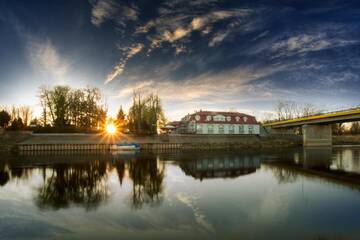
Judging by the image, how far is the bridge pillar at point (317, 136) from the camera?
205 ft

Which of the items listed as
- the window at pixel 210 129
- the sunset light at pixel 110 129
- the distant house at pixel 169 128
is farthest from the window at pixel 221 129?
the sunset light at pixel 110 129

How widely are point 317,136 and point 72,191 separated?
64248 millimetres

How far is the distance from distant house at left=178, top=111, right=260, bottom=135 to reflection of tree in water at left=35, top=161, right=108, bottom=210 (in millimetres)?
49400

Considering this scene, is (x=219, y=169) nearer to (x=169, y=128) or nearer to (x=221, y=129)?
(x=221, y=129)

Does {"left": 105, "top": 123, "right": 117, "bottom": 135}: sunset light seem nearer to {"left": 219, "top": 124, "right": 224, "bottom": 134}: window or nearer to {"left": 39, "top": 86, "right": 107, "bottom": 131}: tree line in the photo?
{"left": 39, "top": 86, "right": 107, "bottom": 131}: tree line

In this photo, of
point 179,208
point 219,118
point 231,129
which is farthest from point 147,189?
point 231,129

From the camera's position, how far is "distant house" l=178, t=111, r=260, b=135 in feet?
231

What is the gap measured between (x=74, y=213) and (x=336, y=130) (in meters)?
107

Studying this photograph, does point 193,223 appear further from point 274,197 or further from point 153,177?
point 153,177

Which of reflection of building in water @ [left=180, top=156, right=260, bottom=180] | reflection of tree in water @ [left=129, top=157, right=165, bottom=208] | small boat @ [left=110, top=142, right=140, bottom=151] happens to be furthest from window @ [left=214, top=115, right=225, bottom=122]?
reflection of tree in water @ [left=129, top=157, right=165, bottom=208]

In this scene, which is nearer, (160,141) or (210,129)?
(160,141)

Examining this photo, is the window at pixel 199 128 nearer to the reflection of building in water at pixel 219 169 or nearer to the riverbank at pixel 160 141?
the riverbank at pixel 160 141

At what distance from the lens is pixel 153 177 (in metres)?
22.0

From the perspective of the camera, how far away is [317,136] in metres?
63.3
